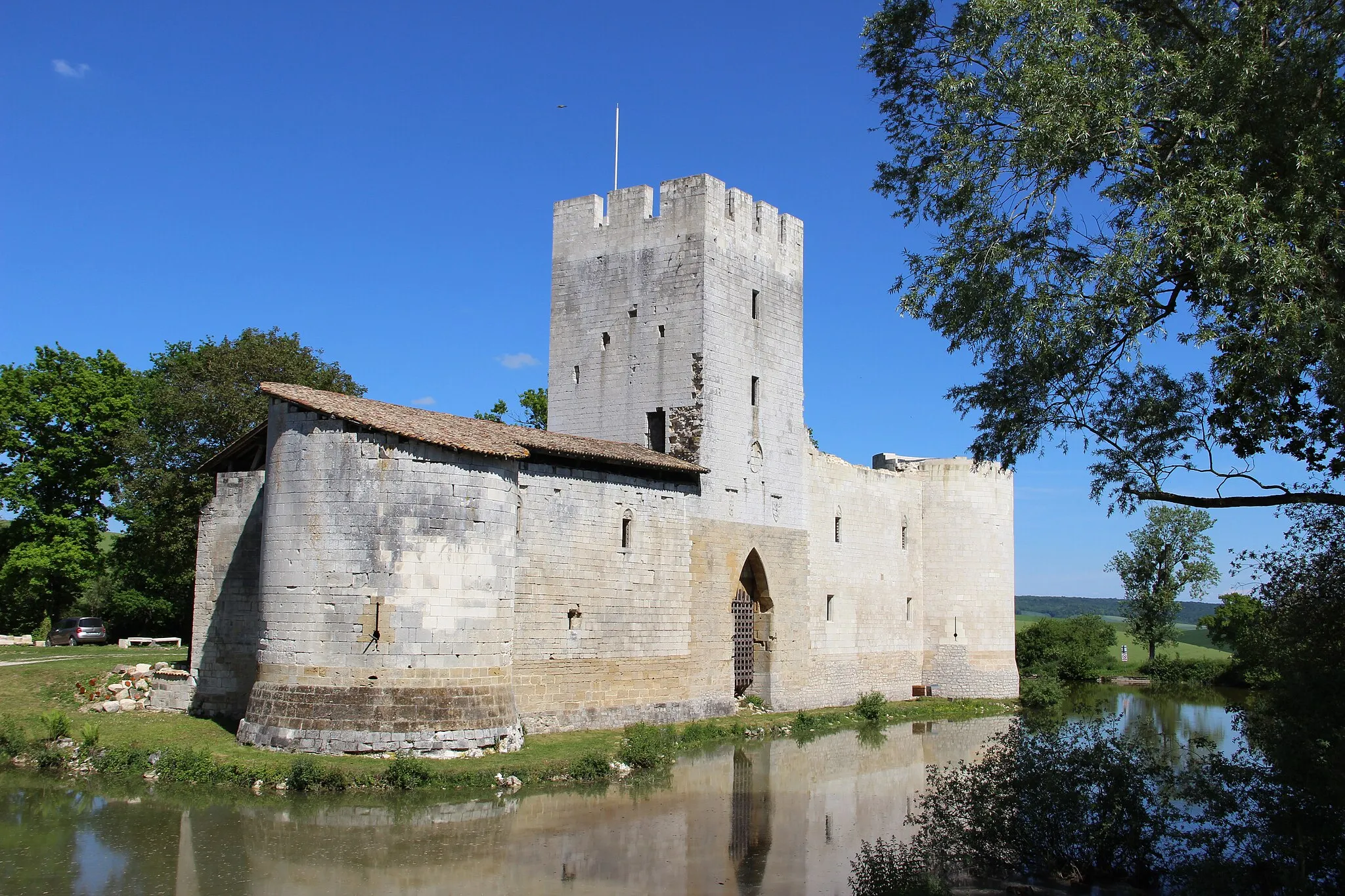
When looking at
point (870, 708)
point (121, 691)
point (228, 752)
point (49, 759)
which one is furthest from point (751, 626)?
point (49, 759)

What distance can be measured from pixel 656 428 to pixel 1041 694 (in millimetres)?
14728

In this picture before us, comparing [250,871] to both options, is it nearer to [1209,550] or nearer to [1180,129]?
[1180,129]

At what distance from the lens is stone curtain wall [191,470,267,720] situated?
60.4 ft

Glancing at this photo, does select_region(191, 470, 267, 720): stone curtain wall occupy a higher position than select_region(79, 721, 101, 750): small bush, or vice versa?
select_region(191, 470, 267, 720): stone curtain wall

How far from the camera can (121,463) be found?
3225 centimetres

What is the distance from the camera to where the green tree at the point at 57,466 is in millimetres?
32656

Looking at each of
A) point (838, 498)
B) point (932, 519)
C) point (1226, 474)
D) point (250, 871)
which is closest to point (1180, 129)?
point (1226, 474)

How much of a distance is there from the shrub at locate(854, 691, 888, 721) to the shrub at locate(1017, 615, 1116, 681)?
13.5 meters

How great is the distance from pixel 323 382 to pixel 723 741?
15440mm

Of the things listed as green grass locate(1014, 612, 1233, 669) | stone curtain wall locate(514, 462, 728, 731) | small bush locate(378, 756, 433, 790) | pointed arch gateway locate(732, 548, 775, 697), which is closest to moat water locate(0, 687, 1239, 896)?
small bush locate(378, 756, 433, 790)

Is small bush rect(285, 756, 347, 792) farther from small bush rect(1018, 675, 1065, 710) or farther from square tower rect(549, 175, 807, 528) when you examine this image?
small bush rect(1018, 675, 1065, 710)

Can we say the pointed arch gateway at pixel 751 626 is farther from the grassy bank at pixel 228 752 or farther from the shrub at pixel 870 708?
the shrub at pixel 870 708

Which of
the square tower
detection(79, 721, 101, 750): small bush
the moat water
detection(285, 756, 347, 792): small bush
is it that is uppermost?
the square tower

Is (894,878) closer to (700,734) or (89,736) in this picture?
(700,734)
